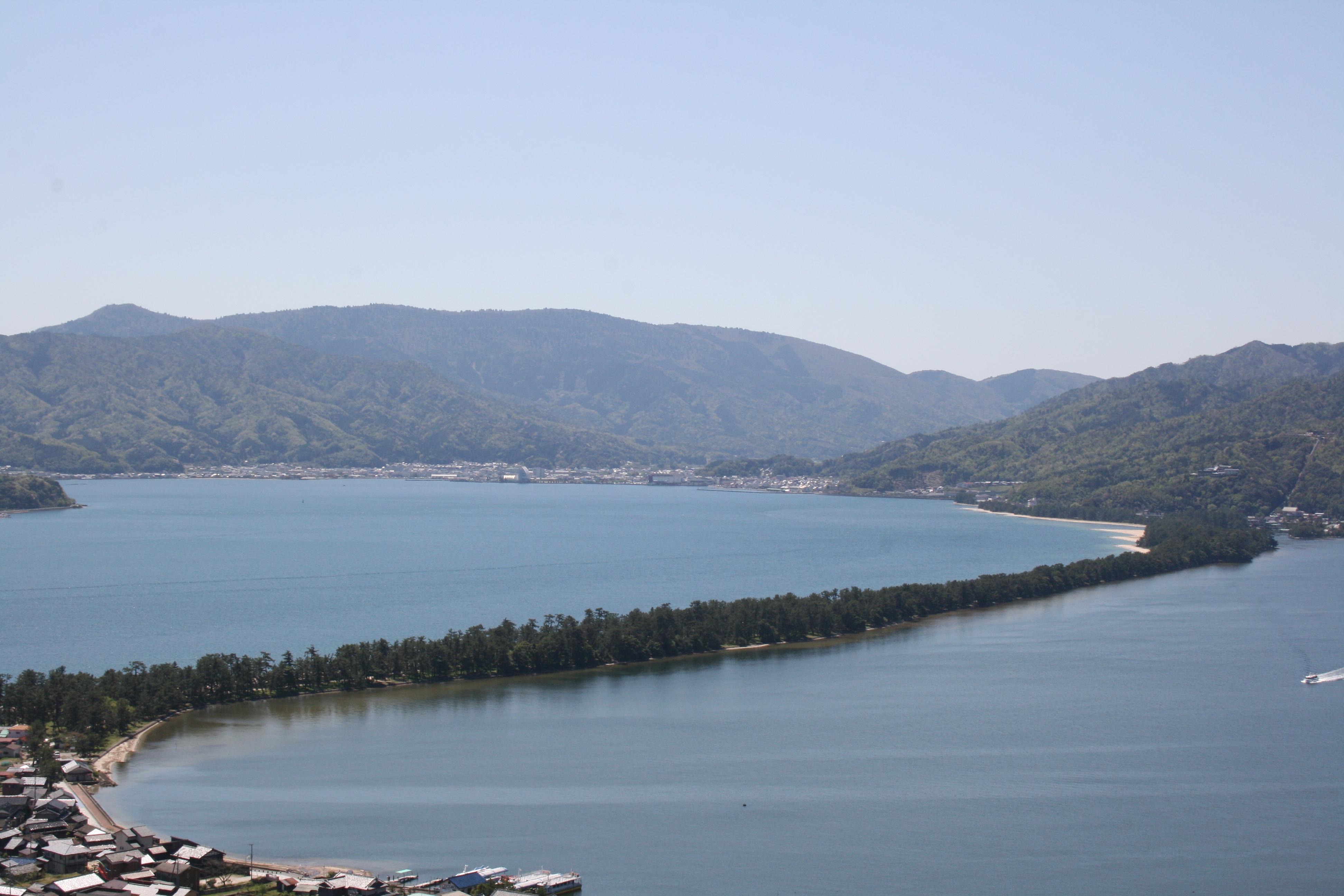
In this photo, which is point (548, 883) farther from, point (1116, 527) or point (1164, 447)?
point (1164, 447)

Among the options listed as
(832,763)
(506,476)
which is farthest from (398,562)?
(506,476)

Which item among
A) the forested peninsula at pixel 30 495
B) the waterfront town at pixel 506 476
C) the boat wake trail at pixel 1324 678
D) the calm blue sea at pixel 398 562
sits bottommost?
the boat wake trail at pixel 1324 678

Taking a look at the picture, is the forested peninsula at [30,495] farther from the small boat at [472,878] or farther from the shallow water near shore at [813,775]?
the small boat at [472,878]

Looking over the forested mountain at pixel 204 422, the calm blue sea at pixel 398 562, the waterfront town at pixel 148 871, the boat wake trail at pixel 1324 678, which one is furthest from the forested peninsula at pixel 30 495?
the boat wake trail at pixel 1324 678

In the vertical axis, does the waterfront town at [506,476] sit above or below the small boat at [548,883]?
above

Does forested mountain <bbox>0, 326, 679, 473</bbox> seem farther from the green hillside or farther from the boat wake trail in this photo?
the boat wake trail

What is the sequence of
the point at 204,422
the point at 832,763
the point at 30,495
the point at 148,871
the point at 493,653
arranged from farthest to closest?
the point at 204,422
the point at 30,495
the point at 493,653
the point at 832,763
the point at 148,871
